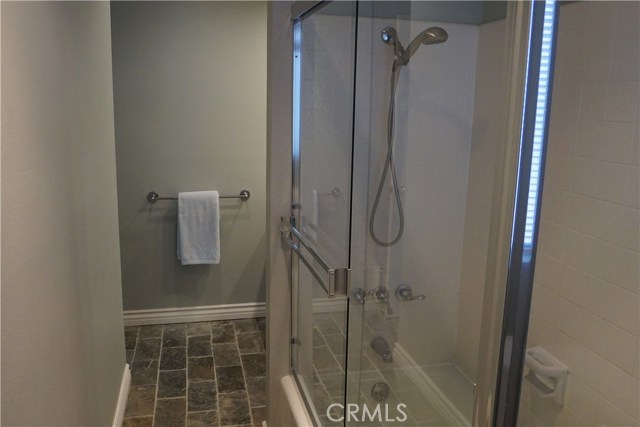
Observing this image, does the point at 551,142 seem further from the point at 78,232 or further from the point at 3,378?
the point at 3,378

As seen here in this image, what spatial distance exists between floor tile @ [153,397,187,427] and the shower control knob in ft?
4.47

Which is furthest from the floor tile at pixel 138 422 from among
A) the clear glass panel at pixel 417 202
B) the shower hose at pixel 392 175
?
the shower hose at pixel 392 175

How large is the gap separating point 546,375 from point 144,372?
2.22 meters

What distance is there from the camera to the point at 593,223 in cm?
193

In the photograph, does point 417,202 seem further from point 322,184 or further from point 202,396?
point 202,396

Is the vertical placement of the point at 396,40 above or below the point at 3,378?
above

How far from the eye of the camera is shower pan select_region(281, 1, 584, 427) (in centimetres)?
188

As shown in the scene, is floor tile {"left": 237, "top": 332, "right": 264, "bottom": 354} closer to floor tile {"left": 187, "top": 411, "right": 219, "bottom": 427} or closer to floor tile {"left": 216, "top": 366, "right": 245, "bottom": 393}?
floor tile {"left": 216, "top": 366, "right": 245, "bottom": 393}

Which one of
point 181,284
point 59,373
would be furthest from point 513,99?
point 181,284

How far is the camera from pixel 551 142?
81.7 inches

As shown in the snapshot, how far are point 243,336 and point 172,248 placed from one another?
2.53ft

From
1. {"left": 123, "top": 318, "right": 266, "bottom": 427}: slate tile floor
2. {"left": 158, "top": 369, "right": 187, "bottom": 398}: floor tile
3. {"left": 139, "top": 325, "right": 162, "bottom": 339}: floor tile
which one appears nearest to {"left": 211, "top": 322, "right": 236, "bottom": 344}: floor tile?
{"left": 123, "top": 318, "right": 266, "bottom": 427}: slate tile floor

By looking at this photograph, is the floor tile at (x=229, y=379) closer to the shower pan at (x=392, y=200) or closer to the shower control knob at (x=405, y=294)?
the shower pan at (x=392, y=200)

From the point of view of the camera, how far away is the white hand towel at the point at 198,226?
3725 mm
